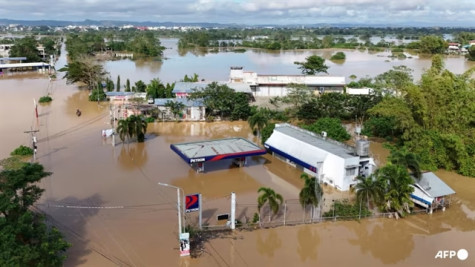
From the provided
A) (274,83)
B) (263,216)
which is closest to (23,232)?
(263,216)

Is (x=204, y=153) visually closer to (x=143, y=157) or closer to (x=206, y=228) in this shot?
(x=143, y=157)

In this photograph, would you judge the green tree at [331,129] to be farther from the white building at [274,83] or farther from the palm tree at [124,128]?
the white building at [274,83]

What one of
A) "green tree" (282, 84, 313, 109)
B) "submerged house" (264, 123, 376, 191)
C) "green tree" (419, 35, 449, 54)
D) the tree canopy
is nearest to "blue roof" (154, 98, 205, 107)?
"green tree" (282, 84, 313, 109)

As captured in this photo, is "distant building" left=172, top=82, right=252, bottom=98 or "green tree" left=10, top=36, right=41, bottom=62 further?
"green tree" left=10, top=36, right=41, bottom=62

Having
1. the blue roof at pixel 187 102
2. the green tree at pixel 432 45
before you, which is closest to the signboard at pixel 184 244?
the blue roof at pixel 187 102

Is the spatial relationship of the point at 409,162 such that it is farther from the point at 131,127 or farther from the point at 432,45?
the point at 432,45

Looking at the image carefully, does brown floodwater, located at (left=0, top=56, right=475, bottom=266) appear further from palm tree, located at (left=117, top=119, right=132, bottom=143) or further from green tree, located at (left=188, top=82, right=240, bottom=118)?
green tree, located at (left=188, top=82, right=240, bottom=118)
